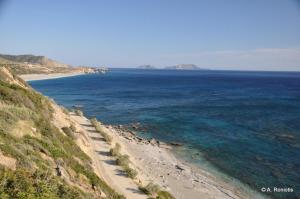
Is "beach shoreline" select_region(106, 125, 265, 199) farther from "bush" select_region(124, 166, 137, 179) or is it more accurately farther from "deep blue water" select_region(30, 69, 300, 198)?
"deep blue water" select_region(30, 69, 300, 198)

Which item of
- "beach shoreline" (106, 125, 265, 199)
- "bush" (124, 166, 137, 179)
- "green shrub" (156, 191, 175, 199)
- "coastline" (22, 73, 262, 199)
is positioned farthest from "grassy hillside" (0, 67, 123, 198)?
"beach shoreline" (106, 125, 265, 199)

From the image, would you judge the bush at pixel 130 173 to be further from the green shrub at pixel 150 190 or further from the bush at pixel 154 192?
the green shrub at pixel 150 190

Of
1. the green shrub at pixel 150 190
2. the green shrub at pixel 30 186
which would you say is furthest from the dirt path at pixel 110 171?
the green shrub at pixel 30 186

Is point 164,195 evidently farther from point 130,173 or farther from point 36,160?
point 36,160

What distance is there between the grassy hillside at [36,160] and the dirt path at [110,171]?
200 centimetres

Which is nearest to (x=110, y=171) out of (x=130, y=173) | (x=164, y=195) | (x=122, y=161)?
(x=130, y=173)

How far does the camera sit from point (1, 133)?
16.9 meters

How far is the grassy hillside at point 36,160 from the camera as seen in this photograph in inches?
464

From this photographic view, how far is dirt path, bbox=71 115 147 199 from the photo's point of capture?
20136 mm

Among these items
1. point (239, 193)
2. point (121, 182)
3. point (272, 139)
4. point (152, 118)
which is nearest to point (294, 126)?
point (272, 139)

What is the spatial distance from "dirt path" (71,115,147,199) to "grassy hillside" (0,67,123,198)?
200 cm

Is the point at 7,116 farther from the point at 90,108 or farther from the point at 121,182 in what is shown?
the point at 90,108

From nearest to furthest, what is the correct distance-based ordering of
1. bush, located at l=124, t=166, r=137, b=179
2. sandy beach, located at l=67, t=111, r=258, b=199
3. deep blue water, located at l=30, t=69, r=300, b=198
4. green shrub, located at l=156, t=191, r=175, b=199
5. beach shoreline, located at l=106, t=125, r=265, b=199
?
green shrub, located at l=156, t=191, r=175, b=199
sandy beach, located at l=67, t=111, r=258, b=199
bush, located at l=124, t=166, r=137, b=179
beach shoreline, located at l=106, t=125, r=265, b=199
deep blue water, located at l=30, t=69, r=300, b=198

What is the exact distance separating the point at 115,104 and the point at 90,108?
7.60 m
